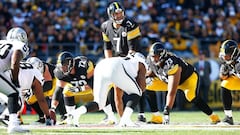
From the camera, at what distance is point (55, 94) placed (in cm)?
1186

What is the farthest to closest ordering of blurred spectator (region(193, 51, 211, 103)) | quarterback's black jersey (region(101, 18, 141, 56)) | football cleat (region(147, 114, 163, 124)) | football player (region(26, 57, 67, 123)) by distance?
blurred spectator (region(193, 51, 211, 103)), football player (region(26, 57, 67, 123)), football cleat (region(147, 114, 163, 124)), quarterback's black jersey (region(101, 18, 141, 56))

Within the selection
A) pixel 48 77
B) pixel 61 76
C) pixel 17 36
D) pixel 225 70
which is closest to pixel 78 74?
pixel 61 76

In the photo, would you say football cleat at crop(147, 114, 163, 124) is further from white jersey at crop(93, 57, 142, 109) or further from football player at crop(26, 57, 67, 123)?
white jersey at crop(93, 57, 142, 109)

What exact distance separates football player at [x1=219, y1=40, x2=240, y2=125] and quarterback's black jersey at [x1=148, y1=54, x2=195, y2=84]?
0.62 metres

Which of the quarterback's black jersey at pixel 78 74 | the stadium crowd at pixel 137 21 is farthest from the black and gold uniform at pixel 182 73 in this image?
the stadium crowd at pixel 137 21

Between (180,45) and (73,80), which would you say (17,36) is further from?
(180,45)

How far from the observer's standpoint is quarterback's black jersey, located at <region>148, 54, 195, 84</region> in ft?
36.1

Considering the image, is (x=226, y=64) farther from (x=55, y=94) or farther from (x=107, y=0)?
(x=107, y=0)

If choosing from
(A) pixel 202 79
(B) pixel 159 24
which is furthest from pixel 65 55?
(B) pixel 159 24

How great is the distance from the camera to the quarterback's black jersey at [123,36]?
10.7 m

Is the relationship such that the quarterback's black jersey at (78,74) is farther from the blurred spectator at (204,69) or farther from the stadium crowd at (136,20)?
the stadium crowd at (136,20)

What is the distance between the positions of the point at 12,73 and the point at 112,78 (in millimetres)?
1403

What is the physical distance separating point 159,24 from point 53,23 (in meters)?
3.47

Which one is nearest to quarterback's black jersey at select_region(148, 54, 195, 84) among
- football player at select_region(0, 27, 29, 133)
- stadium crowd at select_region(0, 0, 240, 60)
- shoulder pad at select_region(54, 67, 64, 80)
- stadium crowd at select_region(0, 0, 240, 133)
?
shoulder pad at select_region(54, 67, 64, 80)
